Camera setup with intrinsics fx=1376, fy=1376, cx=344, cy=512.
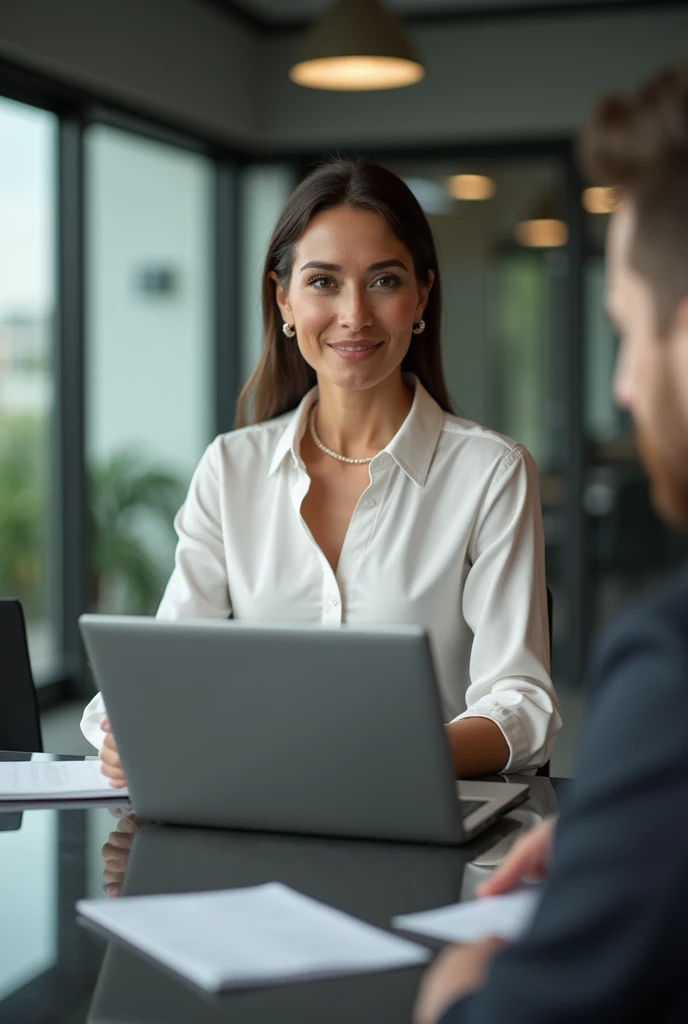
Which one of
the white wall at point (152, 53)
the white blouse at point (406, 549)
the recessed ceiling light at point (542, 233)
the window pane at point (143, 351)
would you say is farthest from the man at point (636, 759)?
the recessed ceiling light at point (542, 233)

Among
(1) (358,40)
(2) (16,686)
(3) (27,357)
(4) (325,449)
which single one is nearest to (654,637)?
(2) (16,686)

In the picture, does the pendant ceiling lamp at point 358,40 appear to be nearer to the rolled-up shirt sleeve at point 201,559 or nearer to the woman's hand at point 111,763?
the rolled-up shirt sleeve at point 201,559

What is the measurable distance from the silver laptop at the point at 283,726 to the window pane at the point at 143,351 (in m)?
4.17

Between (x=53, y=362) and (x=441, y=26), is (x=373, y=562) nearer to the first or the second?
(x=53, y=362)

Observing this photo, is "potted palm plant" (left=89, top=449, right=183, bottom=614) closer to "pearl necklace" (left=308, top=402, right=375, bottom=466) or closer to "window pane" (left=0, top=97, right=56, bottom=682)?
"window pane" (left=0, top=97, right=56, bottom=682)

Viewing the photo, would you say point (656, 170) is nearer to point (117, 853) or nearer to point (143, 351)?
point (117, 853)

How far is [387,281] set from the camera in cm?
219

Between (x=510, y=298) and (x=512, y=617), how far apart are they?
4.51 m

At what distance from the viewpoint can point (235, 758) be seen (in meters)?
1.35

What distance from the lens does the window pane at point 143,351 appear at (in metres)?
5.80

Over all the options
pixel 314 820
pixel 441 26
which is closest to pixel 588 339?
pixel 441 26

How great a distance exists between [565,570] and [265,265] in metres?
4.14

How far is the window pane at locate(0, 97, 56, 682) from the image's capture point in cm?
499

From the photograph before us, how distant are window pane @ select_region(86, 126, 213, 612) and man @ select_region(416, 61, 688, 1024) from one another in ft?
15.6
